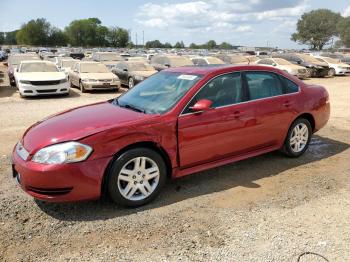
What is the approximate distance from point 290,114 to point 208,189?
1.88m

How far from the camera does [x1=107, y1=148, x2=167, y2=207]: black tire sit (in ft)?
12.7

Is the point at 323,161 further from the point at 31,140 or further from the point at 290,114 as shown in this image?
the point at 31,140

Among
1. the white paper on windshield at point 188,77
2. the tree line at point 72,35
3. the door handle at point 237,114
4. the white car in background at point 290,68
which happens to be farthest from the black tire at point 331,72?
the tree line at point 72,35

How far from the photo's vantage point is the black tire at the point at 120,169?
3.87m

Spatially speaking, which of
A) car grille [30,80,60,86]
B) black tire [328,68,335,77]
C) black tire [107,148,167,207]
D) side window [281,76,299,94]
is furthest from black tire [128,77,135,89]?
black tire [328,68,335,77]

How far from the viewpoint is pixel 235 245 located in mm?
3393

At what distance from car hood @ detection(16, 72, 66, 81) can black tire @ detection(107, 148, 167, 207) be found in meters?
10.3

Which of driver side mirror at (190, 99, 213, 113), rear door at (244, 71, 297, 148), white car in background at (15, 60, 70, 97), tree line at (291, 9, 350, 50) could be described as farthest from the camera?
tree line at (291, 9, 350, 50)

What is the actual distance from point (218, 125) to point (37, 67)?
11802mm

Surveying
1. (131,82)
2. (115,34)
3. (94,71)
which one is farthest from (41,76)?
(115,34)

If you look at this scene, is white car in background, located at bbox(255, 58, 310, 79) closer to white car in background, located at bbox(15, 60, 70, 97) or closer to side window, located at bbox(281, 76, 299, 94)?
white car in background, located at bbox(15, 60, 70, 97)

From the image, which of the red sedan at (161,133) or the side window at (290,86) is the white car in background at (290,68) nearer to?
the side window at (290,86)

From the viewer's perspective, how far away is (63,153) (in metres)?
3.70

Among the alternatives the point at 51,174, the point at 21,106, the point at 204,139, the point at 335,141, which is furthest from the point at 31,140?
the point at 21,106
